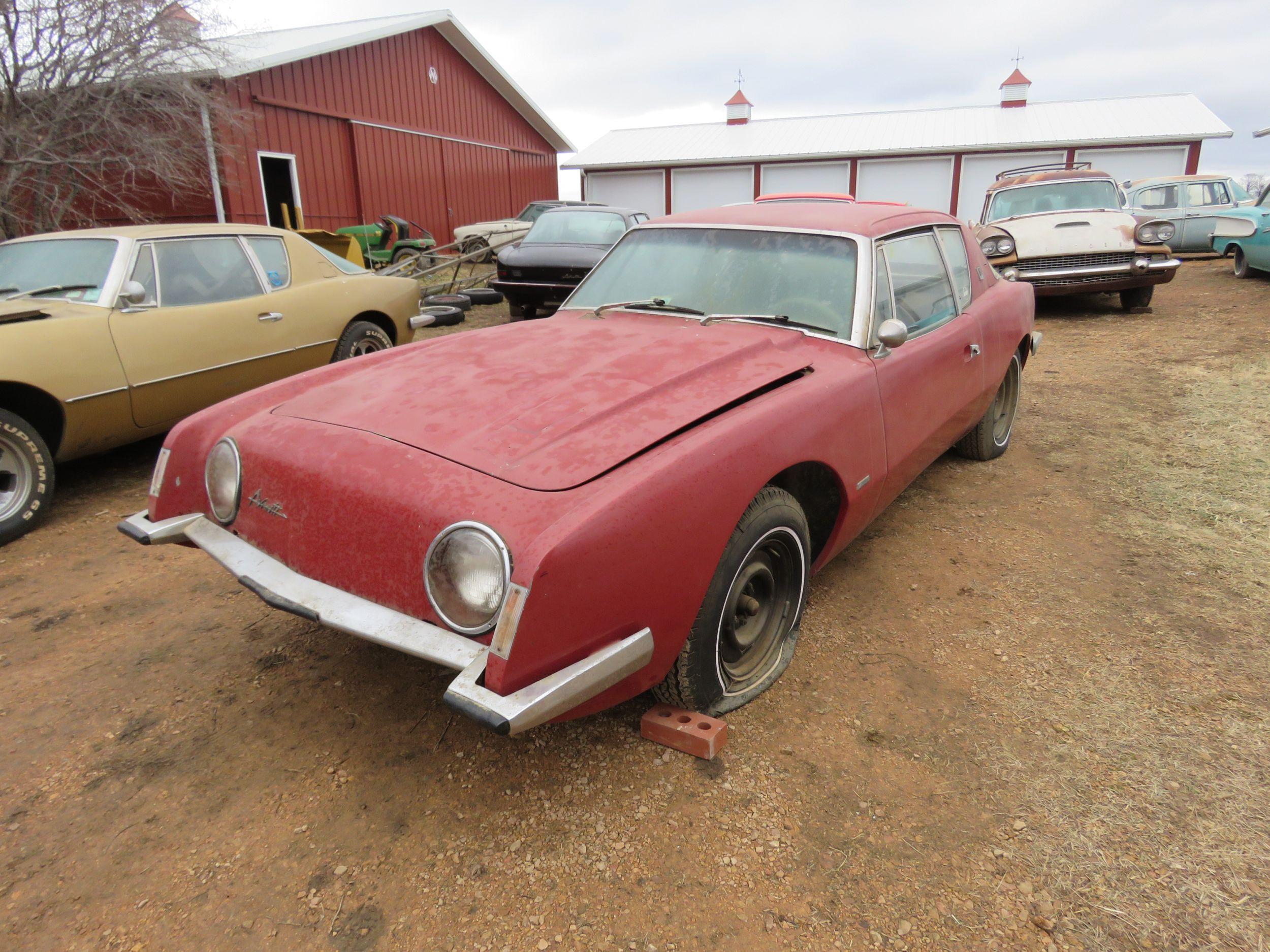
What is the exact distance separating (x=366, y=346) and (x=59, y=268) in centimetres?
185

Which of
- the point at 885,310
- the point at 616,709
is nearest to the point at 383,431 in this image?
the point at 616,709

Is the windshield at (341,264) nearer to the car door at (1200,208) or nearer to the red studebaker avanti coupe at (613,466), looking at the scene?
the red studebaker avanti coupe at (613,466)

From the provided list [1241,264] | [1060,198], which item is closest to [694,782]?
[1060,198]

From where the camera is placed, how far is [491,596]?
5.87 feet

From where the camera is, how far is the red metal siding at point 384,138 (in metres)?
12.2

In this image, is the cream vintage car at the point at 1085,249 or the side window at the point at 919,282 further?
the cream vintage car at the point at 1085,249

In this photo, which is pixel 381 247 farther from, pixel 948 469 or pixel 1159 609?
pixel 1159 609

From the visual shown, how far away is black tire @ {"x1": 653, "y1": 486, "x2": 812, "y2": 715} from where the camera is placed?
2.18 metres

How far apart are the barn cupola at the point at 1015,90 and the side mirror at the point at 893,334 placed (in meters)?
28.0

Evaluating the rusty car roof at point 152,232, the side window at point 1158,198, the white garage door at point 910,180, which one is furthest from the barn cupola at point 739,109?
the rusty car roof at point 152,232

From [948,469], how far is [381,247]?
1156 cm

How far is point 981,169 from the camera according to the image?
23.6 meters

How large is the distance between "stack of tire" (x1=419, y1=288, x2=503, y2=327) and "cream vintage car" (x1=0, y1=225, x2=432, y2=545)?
55 centimetres

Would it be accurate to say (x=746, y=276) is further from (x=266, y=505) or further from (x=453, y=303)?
(x=453, y=303)
